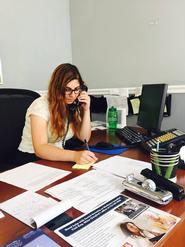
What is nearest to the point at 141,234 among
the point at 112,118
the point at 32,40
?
the point at 112,118

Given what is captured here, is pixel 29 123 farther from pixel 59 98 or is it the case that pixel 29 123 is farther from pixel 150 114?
pixel 150 114

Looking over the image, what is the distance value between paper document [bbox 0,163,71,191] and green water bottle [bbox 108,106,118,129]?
1.00m

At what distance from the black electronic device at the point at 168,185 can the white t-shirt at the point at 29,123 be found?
0.70 m

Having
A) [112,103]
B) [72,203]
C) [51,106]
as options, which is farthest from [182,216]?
[112,103]

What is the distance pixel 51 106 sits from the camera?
1404 mm

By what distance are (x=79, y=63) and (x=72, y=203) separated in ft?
6.35

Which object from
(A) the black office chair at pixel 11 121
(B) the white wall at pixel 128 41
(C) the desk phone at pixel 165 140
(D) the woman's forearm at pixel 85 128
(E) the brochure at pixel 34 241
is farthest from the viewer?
(B) the white wall at pixel 128 41

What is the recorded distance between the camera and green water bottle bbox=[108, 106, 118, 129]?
2037 millimetres

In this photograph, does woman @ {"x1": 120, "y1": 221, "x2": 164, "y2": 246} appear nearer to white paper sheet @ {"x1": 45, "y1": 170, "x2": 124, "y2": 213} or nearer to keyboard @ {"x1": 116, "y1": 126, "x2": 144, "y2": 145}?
white paper sheet @ {"x1": 45, "y1": 170, "x2": 124, "y2": 213}

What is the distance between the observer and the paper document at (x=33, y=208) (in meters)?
0.67

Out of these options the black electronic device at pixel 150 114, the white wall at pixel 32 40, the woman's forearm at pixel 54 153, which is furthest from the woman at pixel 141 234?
the white wall at pixel 32 40

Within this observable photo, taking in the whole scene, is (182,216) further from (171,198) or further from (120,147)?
(120,147)

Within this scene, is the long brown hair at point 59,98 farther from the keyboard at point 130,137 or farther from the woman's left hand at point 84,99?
the keyboard at point 130,137

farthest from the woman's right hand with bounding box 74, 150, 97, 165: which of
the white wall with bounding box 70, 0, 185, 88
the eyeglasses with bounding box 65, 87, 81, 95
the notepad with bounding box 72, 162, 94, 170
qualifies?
the white wall with bounding box 70, 0, 185, 88
